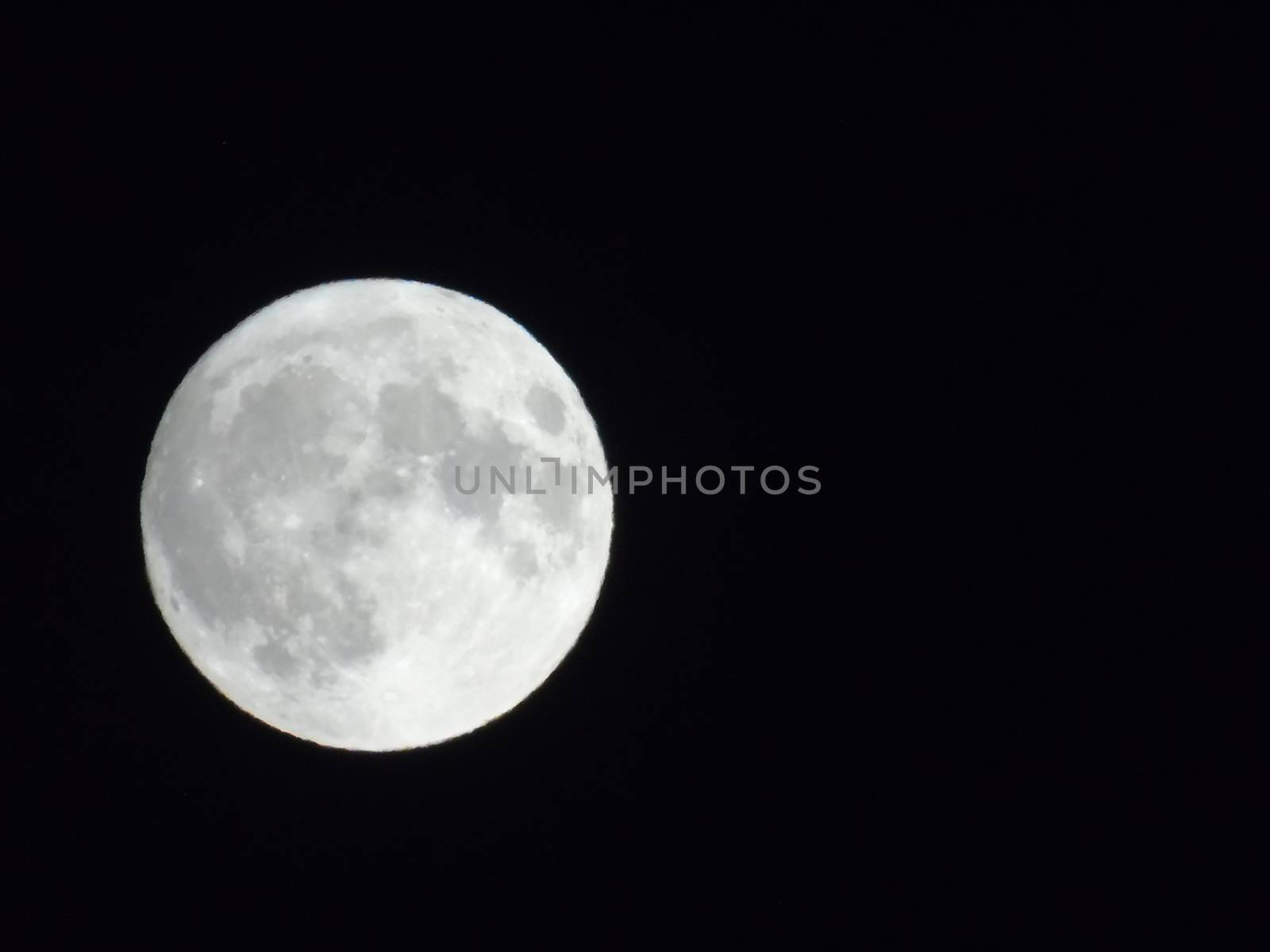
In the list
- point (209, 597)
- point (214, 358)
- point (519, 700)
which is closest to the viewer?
point (209, 597)

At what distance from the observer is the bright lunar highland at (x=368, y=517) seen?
3.57m

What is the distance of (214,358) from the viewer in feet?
13.5

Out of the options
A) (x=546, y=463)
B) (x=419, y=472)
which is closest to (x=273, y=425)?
(x=419, y=472)

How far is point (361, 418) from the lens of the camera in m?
3.60

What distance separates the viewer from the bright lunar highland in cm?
357

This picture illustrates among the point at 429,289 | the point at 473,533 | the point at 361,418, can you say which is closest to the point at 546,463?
the point at 473,533

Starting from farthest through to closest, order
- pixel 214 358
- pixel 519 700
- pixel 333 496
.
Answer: pixel 519 700 < pixel 214 358 < pixel 333 496

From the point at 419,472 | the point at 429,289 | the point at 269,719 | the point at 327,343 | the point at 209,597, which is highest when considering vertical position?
the point at 429,289

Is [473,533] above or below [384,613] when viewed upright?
above

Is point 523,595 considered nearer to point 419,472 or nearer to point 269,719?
point 419,472

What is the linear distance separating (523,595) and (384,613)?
1.86 feet

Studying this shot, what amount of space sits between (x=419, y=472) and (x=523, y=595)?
2.27ft

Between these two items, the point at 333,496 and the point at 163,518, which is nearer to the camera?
the point at 333,496

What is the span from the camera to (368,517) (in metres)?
3.54
